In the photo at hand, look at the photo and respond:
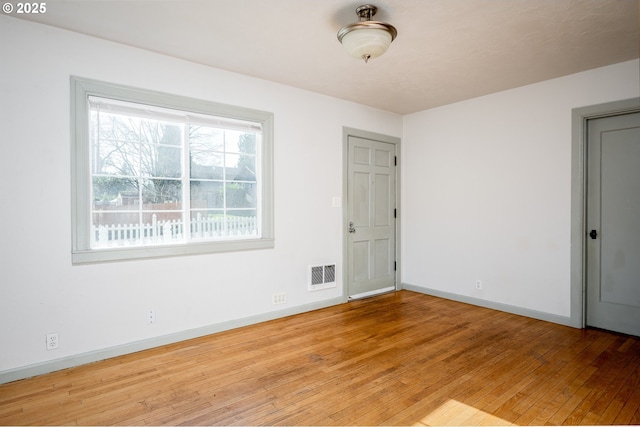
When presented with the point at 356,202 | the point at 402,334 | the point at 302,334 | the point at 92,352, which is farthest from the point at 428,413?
the point at 356,202

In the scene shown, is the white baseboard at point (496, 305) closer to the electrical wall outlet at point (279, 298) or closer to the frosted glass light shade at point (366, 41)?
the electrical wall outlet at point (279, 298)

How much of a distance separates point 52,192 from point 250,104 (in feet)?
6.50

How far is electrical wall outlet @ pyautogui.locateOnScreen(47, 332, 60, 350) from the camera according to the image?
106 inches

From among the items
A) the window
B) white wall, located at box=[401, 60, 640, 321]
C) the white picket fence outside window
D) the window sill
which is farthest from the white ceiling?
the window sill

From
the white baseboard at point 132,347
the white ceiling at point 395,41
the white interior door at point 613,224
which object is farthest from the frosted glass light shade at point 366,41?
the white baseboard at point 132,347

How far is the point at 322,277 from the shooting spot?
436 centimetres

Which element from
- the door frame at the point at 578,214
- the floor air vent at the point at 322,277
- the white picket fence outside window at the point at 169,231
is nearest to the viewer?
the white picket fence outside window at the point at 169,231

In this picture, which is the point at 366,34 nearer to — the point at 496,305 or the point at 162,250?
the point at 162,250

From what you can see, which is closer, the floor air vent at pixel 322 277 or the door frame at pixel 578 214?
the door frame at pixel 578 214

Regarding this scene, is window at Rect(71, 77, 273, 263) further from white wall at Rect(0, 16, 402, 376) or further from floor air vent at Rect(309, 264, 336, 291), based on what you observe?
floor air vent at Rect(309, 264, 336, 291)

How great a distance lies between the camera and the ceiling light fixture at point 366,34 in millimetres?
2434

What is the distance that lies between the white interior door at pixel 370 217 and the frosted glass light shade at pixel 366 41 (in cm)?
207

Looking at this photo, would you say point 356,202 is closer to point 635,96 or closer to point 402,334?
point 402,334

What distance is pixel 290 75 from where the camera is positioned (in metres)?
3.71
